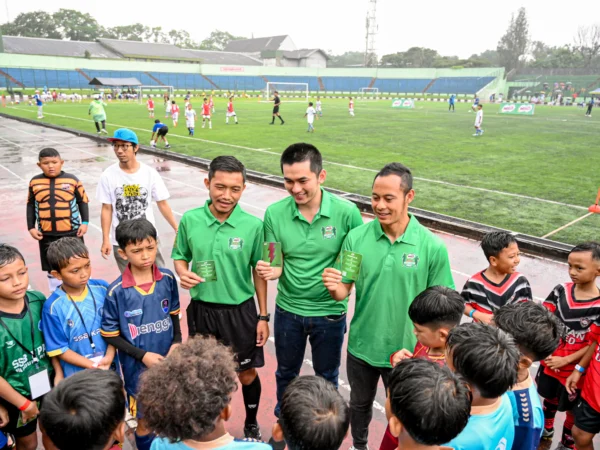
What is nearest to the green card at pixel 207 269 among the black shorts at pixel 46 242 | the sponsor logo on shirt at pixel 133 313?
the sponsor logo on shirt at pixel 133 313

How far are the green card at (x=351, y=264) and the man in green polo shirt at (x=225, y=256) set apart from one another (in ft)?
2.86

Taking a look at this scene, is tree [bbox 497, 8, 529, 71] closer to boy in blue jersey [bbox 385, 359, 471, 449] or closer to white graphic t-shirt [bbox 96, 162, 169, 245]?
white graphic t-shirt [bbox 96, 162, 169, 245]

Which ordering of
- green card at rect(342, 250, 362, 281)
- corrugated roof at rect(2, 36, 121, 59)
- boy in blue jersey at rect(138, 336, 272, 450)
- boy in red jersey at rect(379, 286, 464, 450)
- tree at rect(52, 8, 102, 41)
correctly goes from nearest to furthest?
1. boy in blue jersey at rect(138, 336, 272, 450)
2. boy in red jersey at rect(379, 286, 464, 450)
3. green card at rect(342, 250, 362, 281)
4. corrugated roof at rect(2, 36, 121, 59)
5. tree at rect(52, 8, 102, 41)

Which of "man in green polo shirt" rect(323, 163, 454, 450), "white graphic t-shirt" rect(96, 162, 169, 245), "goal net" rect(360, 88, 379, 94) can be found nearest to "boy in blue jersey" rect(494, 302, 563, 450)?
"man in green polo shirt" rect(323, 163, 454, 450)

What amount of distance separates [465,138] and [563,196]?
11.4 metres

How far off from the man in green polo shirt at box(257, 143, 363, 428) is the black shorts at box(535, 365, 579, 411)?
5.97ft

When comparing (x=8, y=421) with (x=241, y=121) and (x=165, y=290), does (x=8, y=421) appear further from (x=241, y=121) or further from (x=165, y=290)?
(x=241, y=121)

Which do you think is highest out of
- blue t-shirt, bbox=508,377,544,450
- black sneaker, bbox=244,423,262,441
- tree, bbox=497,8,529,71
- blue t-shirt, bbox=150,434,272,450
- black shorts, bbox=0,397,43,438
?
tree, bbox=497,8,529,71

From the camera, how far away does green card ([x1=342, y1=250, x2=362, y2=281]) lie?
2992mm

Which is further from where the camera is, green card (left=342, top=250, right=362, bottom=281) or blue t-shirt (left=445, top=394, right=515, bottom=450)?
green card (left=342, top=250, right=362, bottom=281)

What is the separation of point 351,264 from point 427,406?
1295 mm

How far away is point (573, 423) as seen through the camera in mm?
3484

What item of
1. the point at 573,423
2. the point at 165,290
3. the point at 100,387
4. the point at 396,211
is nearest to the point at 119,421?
the point at 100,387

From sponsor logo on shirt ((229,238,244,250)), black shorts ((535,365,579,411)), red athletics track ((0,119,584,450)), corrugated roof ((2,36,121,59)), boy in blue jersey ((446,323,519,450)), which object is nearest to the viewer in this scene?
boy in blue jersey ((446,323,519,450))
